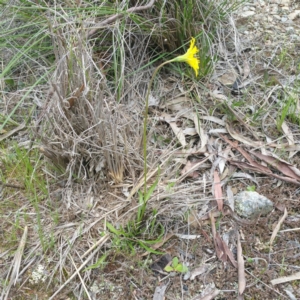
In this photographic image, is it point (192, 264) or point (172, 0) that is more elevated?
point (172, 0)

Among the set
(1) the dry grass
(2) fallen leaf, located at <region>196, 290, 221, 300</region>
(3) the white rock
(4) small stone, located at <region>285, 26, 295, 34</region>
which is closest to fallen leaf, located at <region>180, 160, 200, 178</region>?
(1) the dry grass

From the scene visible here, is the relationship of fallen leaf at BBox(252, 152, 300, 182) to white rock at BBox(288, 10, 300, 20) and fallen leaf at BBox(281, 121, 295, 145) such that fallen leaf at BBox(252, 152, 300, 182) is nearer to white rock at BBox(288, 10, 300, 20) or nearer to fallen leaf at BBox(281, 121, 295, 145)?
fallen leaf at BBox(281, 121, 295, 145)

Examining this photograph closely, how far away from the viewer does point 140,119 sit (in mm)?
1627

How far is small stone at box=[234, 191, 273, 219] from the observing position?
1.38 meters

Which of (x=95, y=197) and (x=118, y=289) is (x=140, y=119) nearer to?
(x=95, y=197)

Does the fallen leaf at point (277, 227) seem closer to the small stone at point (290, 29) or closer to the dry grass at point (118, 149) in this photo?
the dry grass at point (118, 149)

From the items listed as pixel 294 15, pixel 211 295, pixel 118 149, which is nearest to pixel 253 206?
pixel 211 295

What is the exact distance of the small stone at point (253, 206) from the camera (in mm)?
1376

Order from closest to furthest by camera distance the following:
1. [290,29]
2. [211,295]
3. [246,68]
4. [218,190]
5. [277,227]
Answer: [211,295] < [277,227] < [218,190] < [246,68] < [290,29]

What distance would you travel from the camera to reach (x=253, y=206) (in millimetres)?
1378

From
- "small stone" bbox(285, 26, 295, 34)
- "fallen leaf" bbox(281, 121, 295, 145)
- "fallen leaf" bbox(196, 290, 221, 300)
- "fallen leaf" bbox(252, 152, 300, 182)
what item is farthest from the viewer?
"small stone" bbox(285, 26, 295, 34)

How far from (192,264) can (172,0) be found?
1145 millimetres

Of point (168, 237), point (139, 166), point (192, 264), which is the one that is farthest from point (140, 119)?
point (192, 264)

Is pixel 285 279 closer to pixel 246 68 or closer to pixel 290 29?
pixel 246 68
